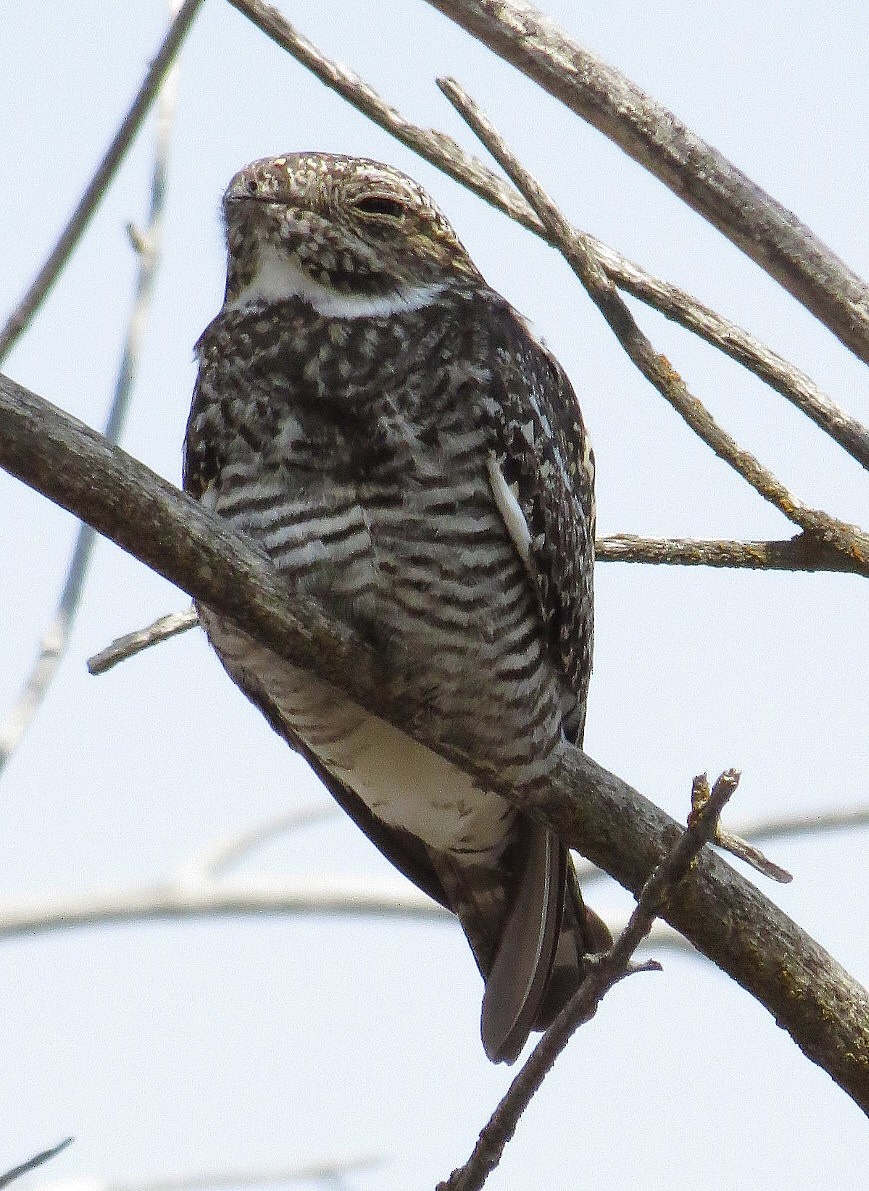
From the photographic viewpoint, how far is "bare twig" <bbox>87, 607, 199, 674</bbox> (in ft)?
11.3

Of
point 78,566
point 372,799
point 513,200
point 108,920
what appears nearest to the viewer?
point 513,200

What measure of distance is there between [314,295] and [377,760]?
118 centimetres

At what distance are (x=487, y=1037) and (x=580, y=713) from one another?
2.77 feet

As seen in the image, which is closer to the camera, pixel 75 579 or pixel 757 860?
pixel 757 860

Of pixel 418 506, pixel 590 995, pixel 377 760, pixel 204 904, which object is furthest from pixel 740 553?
pixel 204 904

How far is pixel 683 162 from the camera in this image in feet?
9.50

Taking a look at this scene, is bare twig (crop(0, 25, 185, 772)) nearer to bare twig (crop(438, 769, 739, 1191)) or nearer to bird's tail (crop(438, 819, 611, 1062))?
bird's tail (crop(438, 819, 611, 1062))

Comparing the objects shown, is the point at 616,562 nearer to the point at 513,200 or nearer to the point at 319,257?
the point at 513,200

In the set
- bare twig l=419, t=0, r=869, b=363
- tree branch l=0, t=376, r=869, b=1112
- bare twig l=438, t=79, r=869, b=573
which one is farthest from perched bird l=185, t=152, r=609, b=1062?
bare twig l=419, t=0, r=869, b=363

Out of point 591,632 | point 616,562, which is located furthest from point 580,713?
point 616,562

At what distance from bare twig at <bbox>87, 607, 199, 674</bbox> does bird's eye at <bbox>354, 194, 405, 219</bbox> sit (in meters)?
1.12

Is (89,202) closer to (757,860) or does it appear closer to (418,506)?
(418,506)

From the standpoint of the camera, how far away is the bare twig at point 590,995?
7.39 feet

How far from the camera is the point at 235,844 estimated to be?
286 inches
